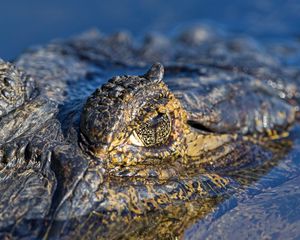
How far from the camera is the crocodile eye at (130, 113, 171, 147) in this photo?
351cm

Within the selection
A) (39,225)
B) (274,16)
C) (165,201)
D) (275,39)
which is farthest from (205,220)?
(274,16)

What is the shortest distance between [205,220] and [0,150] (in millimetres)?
1124

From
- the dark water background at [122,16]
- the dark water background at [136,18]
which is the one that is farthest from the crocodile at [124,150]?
the dark water background at [122,16]

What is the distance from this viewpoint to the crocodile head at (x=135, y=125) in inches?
133

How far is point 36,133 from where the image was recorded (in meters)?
3.56

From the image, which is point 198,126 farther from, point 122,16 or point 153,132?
point 122,16

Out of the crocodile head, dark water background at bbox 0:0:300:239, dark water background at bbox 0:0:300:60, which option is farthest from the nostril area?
A: dark water background at bbox 0:0:300:60

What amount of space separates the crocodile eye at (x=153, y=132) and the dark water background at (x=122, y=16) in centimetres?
519

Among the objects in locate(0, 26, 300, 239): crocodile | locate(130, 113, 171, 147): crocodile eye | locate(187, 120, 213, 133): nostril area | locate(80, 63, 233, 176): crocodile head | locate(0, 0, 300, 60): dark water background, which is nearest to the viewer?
locate(0, 26, 300, 239): crocodile

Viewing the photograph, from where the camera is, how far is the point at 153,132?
3.57 meters

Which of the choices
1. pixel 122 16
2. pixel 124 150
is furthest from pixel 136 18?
pixel 124 150

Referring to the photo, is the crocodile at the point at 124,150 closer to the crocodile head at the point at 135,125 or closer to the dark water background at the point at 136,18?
the crocodile head at the point at 135,125

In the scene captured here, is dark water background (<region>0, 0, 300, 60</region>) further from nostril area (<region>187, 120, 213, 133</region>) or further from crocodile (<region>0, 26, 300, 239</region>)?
nostril area (<region>187, 120, 213, 133</region>)

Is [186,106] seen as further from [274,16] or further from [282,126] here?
[274,16]
